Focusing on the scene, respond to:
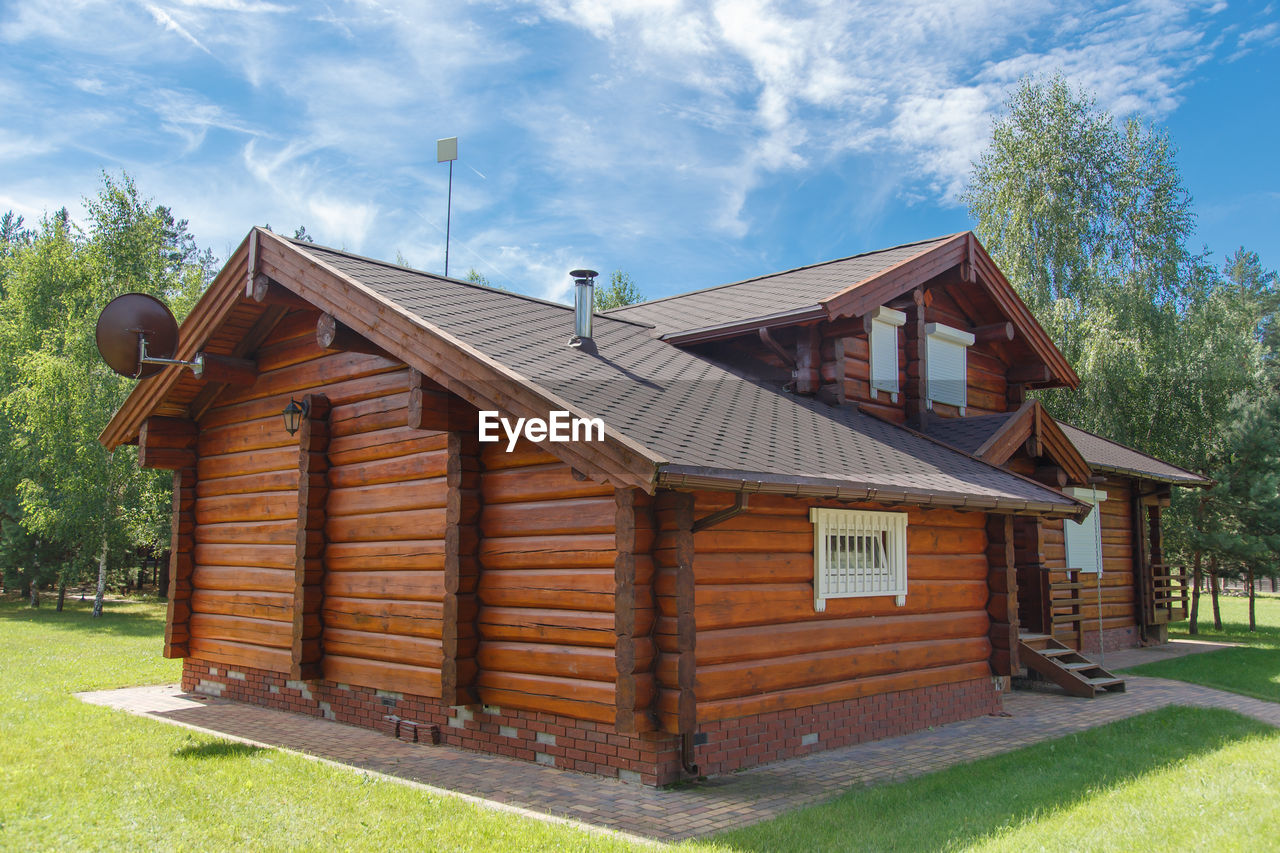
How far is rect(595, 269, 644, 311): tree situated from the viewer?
41844 mm

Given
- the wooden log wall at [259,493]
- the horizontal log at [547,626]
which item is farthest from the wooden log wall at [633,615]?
the wooden log wall at [259,493]

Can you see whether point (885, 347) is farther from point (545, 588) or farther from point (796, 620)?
point (545, 588)

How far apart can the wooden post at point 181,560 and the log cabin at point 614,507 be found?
0.03 meters

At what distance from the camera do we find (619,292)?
42469mm

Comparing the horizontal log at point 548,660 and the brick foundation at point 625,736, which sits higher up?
the horizontal log at point 548,660

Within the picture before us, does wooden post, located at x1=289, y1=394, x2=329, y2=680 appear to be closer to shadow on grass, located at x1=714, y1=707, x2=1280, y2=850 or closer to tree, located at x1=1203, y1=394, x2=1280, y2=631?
shadow on grass, located at x1=714, y1=707, x2=1280, y2=850

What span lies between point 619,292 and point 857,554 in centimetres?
3469

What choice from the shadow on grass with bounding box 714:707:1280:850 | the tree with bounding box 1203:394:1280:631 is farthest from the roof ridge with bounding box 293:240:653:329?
the tree with bounding box 1203:394:1280:631

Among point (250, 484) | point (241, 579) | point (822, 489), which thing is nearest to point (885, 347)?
point (822, 489)

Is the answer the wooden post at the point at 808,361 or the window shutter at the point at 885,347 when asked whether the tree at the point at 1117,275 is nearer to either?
the window shutter at the point at 885,347

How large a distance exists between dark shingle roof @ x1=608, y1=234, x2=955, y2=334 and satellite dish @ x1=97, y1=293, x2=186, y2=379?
618cm

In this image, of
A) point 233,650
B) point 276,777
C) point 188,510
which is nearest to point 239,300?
point 188,510

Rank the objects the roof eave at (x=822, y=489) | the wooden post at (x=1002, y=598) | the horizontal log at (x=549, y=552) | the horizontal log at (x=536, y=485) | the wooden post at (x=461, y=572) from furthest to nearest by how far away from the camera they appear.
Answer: the wooden post at (x=1002, y=598)
the wooden post at (x=461, y=572)
the horizontal log at (x=536, y=485)
the horizontal log at (x=549, y=552)
the roof eave at (x=822, y=489)

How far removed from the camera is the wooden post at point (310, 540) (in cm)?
984
